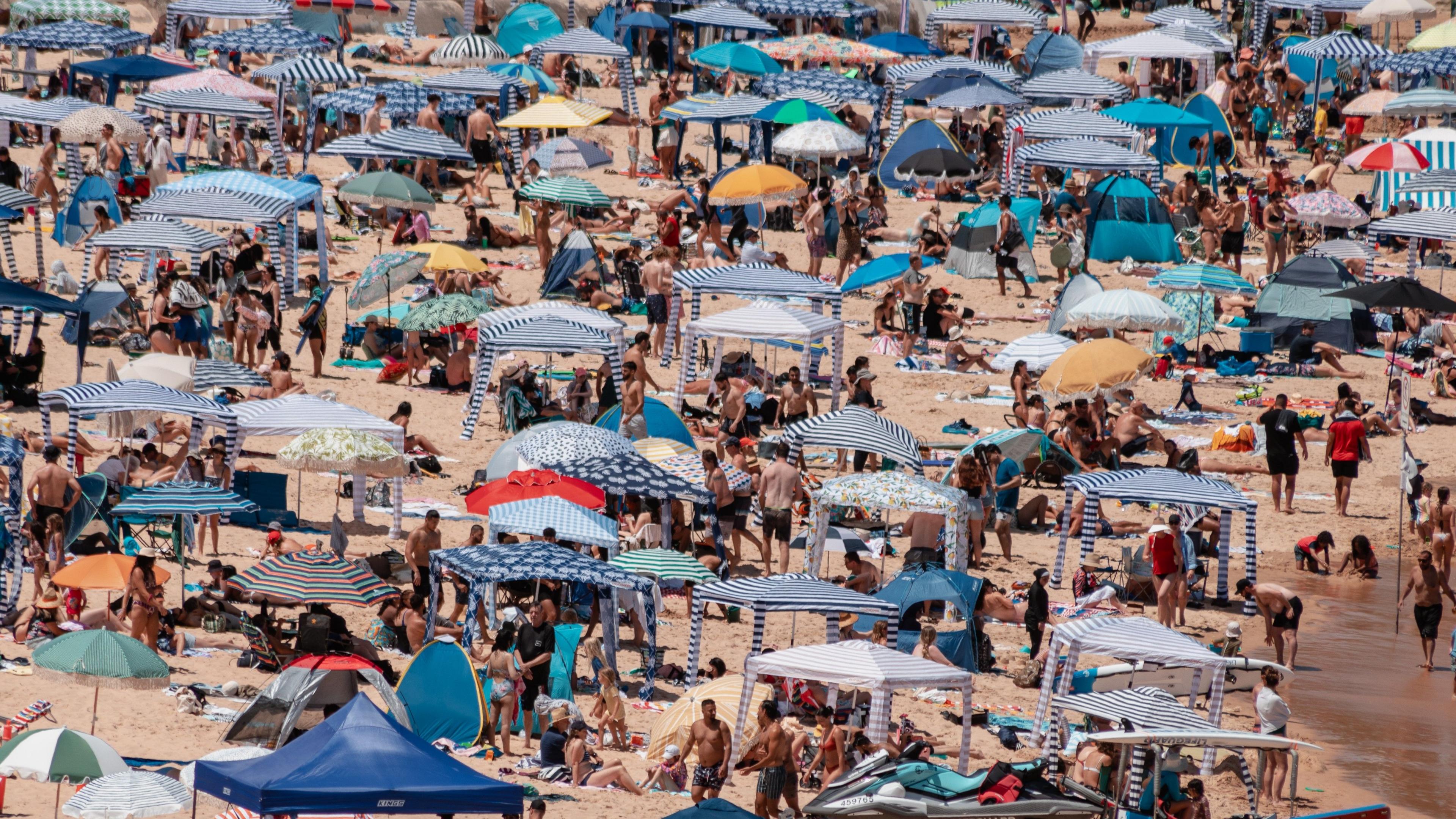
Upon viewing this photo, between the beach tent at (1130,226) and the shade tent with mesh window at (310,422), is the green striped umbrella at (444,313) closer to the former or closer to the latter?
the shade tent with mesh window at (310,422)

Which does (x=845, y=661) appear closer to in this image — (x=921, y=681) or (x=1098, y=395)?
(x=921, y=681)

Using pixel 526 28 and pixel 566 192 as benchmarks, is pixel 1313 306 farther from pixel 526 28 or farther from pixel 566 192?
pixel 526 28

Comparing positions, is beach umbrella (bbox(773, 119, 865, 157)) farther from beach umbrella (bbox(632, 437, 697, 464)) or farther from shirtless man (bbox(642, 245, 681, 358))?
beach umbrella (bbox(632, 437, 697, 464))

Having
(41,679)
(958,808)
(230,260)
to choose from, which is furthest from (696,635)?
(230,260)

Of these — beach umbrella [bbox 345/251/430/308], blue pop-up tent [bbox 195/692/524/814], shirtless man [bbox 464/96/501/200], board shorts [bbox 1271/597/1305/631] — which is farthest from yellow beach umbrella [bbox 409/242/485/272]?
blue pop-up tent [bbox 195/692/524/814]

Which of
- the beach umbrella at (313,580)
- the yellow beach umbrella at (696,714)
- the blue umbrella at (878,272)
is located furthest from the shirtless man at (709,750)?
the blue umbrella at (878,272)

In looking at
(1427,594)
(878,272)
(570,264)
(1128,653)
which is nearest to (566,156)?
(570,264)
